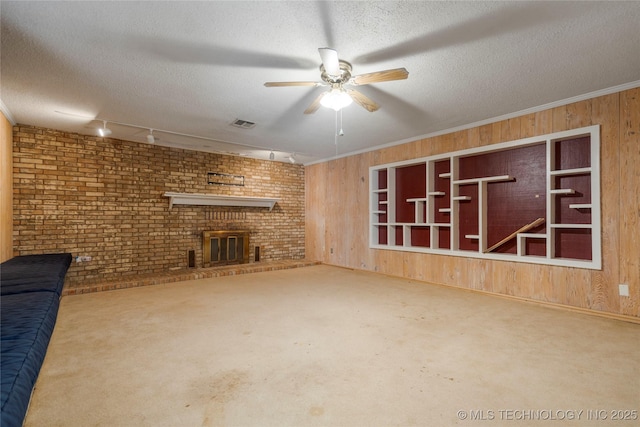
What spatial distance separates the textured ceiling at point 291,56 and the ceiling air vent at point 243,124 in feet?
0.51

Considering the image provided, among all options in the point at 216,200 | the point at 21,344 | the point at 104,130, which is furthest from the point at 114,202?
the point at 21,344

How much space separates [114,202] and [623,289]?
704 cm

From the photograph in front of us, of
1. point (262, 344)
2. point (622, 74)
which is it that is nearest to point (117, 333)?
point (262, 344)

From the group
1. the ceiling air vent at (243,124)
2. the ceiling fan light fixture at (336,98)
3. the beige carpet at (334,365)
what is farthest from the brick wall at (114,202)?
the ceiling fan light fixture at (336,98)

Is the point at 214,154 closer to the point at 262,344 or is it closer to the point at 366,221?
the point at 366,221

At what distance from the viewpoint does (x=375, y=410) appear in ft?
5.41

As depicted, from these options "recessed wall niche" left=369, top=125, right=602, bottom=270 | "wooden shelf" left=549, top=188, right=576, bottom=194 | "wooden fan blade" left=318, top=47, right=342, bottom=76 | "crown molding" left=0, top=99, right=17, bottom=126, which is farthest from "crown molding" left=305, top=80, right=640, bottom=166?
"crown molding" left=0, top=99, right=17, bottom=126

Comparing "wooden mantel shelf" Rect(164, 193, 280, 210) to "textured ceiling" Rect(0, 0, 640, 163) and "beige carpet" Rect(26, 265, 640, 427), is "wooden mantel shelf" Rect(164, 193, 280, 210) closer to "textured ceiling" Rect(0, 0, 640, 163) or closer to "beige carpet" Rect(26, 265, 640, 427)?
"textured ceiling" Rect(0, 0, 640, 163)

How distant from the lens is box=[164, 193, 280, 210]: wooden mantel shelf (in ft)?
18.3

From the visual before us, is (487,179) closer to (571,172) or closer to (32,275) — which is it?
(571,172)

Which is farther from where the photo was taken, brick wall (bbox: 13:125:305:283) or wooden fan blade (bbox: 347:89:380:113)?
brick wall (bbox: 13:125:305:283)

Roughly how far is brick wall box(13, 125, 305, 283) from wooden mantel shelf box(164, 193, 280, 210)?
0.13 m

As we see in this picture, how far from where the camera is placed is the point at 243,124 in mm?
4430

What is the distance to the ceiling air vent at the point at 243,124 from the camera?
4.30 meters
